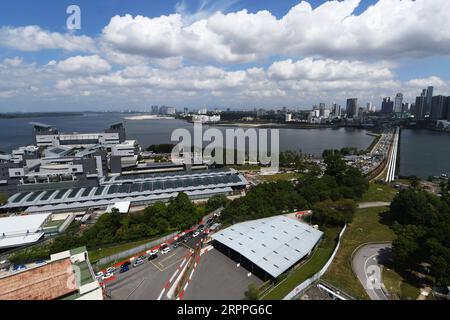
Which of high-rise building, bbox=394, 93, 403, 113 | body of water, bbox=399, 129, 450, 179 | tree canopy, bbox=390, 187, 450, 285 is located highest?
high-rise building, bbox=394, 93, 403, 113

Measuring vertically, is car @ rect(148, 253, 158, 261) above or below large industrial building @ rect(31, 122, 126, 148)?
below

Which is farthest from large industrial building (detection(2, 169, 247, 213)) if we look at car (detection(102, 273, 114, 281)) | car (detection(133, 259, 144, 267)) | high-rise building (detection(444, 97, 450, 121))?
high-rise building (detection(444, 97, 450, 121))

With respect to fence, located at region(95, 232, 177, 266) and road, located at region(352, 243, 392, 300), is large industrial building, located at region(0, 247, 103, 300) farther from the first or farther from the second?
road, located at region(352, 243, 392, 300)

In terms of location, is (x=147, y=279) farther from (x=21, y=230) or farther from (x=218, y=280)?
(x=21, y=230)

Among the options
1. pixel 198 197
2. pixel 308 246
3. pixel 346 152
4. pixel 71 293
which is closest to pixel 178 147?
pixel 198 197

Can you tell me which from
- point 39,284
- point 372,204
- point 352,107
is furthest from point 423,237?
point 352,107
